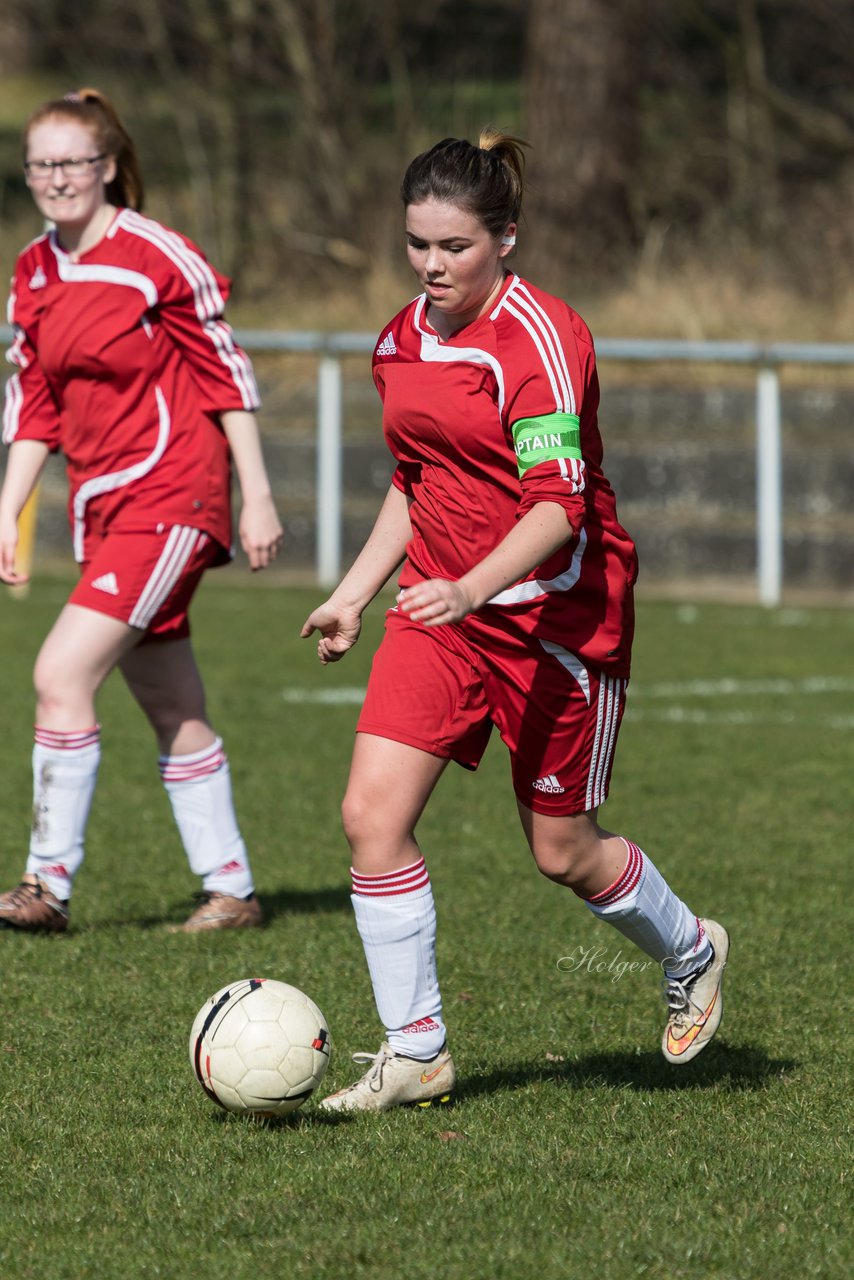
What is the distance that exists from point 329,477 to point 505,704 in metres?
11.8

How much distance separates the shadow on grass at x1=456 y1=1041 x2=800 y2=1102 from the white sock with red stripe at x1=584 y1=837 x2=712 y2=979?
238 mm

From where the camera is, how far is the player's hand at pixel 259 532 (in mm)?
5520

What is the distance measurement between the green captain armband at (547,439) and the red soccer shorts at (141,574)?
2.00 m

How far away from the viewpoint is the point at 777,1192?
11.7ft

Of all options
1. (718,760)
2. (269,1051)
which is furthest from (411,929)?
(718,760)

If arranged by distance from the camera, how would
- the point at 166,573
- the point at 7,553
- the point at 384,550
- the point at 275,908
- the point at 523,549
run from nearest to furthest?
the point at 523,549 → the point at 384,550 → the point at 166,573 → the point at 7,553 → the point at 275,908

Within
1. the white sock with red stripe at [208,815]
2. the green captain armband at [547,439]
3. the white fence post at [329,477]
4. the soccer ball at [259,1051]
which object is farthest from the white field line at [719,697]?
the green captain armband at [547,439]

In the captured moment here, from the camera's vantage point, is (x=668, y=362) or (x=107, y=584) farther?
(x=668, y=362)

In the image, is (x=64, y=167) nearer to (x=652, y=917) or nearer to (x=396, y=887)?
(x=396, y=887)

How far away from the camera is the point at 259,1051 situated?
156 inches

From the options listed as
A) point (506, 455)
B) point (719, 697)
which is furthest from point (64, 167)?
point (719, 697)

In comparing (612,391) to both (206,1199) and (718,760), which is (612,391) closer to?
(718,760)

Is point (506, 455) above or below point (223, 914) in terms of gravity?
above

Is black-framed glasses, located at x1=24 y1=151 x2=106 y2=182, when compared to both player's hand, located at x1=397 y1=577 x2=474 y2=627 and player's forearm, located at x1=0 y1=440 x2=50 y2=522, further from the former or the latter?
player's hand, located at x1=397 y1=577 x2=474 y2=627
